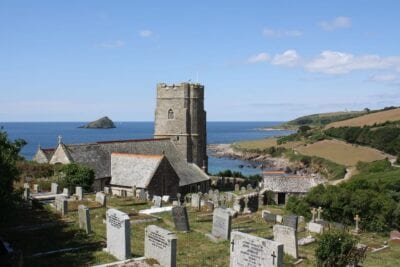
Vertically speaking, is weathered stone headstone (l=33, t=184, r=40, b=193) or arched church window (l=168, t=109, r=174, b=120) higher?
arched church window (l=168, t=109, r=174, b=120)

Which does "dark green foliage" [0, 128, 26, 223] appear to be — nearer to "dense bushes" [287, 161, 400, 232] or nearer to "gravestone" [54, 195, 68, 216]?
"gravestone" [54, 195, 68, 216]

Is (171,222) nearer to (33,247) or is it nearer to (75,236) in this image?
(75,236)

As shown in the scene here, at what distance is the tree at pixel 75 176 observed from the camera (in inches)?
1286

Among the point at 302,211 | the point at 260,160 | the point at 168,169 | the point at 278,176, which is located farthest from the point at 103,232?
the point at 260,160

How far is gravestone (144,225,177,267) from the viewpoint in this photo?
527 inches

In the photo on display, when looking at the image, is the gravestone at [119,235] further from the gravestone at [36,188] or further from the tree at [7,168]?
the gravestone at [36,188]

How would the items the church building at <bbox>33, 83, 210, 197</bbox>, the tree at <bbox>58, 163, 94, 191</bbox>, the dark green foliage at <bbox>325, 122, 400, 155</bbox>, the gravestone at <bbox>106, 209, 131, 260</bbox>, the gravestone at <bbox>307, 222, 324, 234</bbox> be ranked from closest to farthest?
the gravestone at <bbox>106, 209, 131, 260</bbox> < the gravestone at <bbox>307, 222, 324, 234</bbox> < the tree at <bbox>58, 163, 94, 191</bbox> < the church building at <bbox>33, 83, 210, 197</bbox> < the dark green foliage at <bbox>325, 122, 400, 155</bbox>

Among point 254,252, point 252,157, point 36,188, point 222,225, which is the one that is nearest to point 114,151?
point 36,188

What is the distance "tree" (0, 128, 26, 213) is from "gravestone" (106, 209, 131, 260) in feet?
11.6

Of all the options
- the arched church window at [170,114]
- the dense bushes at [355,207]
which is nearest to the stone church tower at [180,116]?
the arched church window at [170,114]

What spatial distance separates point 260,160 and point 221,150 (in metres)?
27.2

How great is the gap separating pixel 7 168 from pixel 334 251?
11.4 meters

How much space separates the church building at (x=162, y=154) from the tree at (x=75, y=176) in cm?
358

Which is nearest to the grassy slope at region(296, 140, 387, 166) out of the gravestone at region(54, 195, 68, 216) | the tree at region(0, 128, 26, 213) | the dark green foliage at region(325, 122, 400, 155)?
the dark green foliage at region(325, 122, 400, 155)
